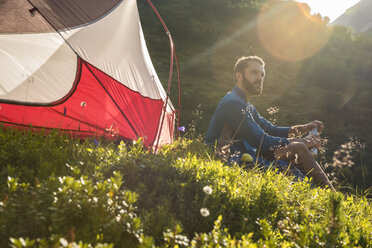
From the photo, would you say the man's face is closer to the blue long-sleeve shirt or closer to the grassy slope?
the blue long-sleeve shirt

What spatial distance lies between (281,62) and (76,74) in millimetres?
12789

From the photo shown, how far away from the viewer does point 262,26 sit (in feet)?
58.3

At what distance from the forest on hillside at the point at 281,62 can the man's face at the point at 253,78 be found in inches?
99.9

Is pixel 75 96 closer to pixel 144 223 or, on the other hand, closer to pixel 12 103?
pixel 12 103

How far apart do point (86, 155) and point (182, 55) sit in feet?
36.8

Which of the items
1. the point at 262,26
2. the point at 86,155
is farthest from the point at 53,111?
the point at 262,26

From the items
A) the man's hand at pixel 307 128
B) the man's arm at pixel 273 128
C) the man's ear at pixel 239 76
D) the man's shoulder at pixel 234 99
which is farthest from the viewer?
the man's arm at pixel 273 128

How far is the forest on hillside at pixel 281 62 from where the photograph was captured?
923 cm

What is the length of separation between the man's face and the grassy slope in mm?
1842

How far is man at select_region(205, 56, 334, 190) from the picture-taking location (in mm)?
3887

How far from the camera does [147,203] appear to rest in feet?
7.23

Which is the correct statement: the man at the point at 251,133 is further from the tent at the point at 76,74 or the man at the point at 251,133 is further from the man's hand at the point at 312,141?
the tent at the point at 76,74

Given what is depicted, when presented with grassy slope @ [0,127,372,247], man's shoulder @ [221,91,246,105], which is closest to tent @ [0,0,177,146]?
grassy slope @ [0,127,372,247]

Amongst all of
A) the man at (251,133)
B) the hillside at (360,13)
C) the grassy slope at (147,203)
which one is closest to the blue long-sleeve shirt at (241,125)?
the man at (251,133)
